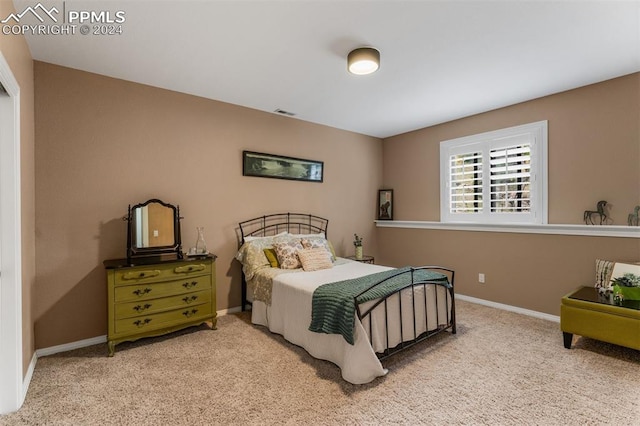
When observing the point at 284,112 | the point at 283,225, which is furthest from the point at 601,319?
the point at 284,112

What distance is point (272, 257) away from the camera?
3.81m

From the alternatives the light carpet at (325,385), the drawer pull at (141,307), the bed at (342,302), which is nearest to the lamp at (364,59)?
the bed at (342,302)

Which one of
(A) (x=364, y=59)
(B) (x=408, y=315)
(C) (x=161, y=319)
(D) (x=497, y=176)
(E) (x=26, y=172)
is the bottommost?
(C) (x=161, y=319)

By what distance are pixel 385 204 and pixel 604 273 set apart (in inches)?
124

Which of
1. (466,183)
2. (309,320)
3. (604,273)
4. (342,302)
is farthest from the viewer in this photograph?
(466,183)

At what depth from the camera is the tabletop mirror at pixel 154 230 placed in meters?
3.26

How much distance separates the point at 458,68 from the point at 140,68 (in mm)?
3105

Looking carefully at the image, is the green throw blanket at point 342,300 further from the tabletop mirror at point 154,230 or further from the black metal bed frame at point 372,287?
the tabletop mirror at point 154,230

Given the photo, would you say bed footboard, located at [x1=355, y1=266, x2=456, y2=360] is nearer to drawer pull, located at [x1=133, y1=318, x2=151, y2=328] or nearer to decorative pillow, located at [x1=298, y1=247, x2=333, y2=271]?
decorative pillow, located at [x1=298, y1=247, x2=333, y2=271]

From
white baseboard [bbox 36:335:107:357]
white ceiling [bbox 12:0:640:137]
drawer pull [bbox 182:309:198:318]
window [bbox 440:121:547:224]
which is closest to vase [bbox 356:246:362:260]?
window [bbox 440:121:547:224]

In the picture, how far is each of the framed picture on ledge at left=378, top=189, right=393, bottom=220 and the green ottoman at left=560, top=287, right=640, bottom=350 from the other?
3.00 m

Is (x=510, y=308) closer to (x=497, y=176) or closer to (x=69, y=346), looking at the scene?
(x=497, y=176)

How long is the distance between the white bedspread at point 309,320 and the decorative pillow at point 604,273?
1.78 m

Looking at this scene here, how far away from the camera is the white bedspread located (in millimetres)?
2379
